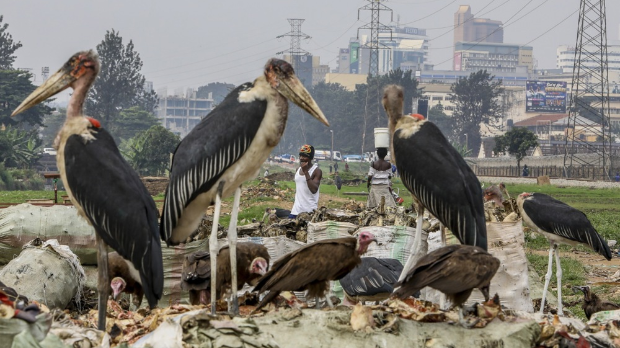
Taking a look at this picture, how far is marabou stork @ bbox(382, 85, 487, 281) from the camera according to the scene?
23.9 ft

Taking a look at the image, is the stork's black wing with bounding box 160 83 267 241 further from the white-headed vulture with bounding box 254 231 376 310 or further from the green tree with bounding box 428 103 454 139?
the green tree with bounding box 428 103 454 139

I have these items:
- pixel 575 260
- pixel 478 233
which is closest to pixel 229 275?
pixel 478 233

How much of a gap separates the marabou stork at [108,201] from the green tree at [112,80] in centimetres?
8065

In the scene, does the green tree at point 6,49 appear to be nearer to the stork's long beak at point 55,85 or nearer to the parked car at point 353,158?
the parked car at point 353,158

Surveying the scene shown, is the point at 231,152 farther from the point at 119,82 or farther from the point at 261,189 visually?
the point at 119,82

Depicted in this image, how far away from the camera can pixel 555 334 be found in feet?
22.4

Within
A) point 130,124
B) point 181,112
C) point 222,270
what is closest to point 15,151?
point 130,124

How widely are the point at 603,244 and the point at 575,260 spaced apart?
200 inches

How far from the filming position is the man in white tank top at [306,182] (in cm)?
1249

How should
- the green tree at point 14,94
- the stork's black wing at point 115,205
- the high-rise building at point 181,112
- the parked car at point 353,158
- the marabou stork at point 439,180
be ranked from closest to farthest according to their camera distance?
the stork's black wing at point 115,205
the marabou stork at point 439,180
the green tree at point 14,94
the parked car at point 353,158
the high-rise building at point 181,112

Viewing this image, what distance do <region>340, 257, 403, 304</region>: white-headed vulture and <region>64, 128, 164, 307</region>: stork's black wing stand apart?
6.76ft

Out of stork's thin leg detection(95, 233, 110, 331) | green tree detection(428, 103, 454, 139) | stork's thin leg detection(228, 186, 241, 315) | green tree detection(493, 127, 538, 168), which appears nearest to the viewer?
stork's thin leg detection(95, 233, 110, 331)

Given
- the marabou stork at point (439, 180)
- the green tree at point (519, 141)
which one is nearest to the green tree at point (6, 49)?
the green tree at point (519, 141)

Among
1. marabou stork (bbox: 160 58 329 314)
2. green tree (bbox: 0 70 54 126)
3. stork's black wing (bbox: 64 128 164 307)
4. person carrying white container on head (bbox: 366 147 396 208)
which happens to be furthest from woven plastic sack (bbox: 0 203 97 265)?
green tree (bbox: 0 70 54 126)
